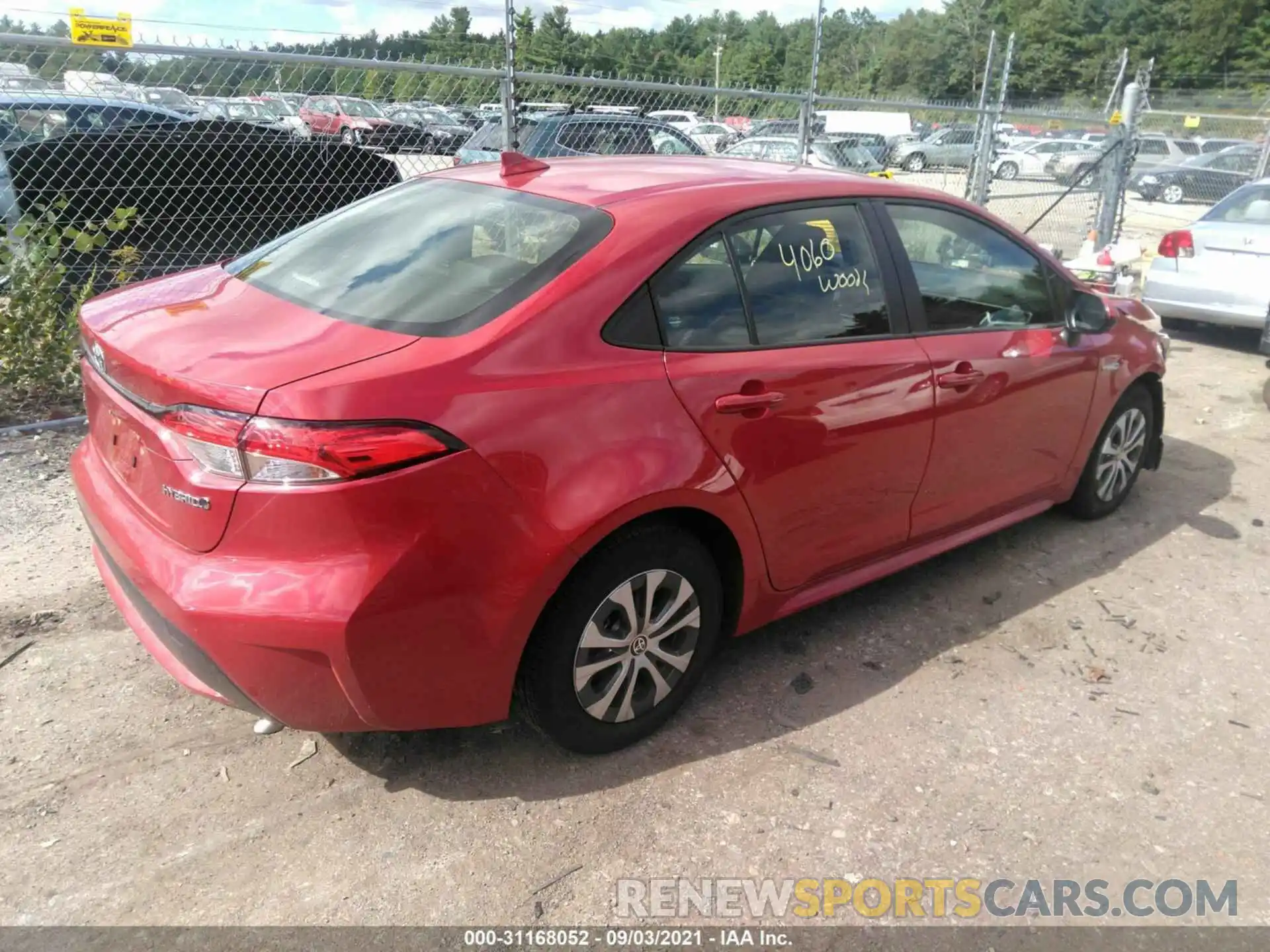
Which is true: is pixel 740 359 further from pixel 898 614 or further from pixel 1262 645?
pixel 1262 645

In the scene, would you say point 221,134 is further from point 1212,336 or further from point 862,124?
point 1212,336

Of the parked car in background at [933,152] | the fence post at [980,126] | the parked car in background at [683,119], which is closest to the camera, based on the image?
the fence post at [980,126]

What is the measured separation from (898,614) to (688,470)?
1.54 metres

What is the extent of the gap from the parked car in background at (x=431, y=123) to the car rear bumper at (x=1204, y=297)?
611cm

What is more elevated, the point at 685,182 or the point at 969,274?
the point at 685,182

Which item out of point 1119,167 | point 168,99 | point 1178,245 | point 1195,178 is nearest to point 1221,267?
point 1178,245

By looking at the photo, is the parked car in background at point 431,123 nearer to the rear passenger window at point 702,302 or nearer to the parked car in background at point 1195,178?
the rear passenger window at point 702,302

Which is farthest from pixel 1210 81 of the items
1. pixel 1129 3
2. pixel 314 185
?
pixel 314 185

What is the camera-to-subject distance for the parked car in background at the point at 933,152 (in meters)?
16.3

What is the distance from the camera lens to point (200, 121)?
6449 millimetres

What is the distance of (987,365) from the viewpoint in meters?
3.52

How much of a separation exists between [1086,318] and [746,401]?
2022 mm

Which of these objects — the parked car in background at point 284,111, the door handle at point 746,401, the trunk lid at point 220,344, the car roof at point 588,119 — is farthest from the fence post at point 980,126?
the trunk lid at point 220,344

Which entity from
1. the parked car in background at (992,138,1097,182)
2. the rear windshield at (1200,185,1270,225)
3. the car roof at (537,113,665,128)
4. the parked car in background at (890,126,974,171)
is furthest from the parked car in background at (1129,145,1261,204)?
the car roof at (537,113,665,128)
